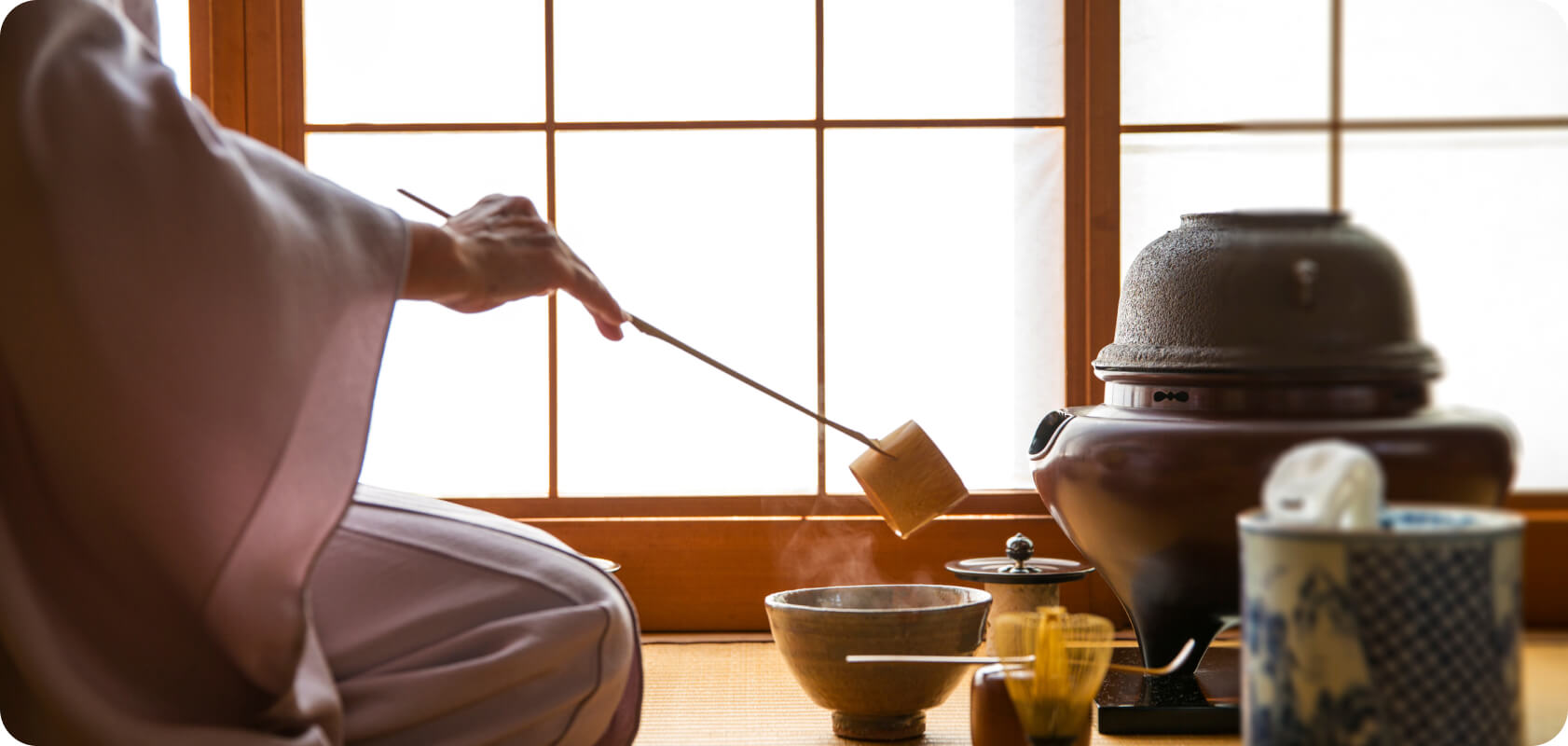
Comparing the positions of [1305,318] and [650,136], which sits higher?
[650,136]

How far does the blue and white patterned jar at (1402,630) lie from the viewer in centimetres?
75

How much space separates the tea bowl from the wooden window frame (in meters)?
0.85

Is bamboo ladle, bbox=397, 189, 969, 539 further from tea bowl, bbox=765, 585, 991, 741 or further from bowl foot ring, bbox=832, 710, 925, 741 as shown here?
bowl foot ring, bbox=832, 710, 925, 741

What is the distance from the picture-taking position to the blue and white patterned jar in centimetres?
75

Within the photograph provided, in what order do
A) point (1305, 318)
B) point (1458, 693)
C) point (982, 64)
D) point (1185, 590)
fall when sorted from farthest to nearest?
point (982, 64) < point (1185, 590) < point (1305, 318) < point (1458, 693)

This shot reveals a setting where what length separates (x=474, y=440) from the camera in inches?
111

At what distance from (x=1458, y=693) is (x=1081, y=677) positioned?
22.0 inches

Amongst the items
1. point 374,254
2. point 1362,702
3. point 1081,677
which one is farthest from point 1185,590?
point 374,254

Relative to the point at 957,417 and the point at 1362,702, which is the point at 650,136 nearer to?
the point at 957,417

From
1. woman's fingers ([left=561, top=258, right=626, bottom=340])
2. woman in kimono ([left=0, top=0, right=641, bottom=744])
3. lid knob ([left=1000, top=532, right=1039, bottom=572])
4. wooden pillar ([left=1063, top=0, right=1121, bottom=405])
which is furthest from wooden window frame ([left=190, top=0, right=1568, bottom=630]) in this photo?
woman in kimono ([left=0, top=0, right=641, bottom=744])

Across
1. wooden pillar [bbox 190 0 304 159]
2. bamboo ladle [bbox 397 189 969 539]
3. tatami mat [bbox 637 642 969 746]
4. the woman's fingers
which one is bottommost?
tatami mat [bbox 637 642 969 746]

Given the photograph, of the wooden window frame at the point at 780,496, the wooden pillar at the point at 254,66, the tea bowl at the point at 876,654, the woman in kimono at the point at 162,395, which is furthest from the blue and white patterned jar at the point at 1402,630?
the wooden pillar at the point at 254,66

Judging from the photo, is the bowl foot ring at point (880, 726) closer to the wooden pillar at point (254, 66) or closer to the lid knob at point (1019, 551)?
the lid knob at point (1019, 551)

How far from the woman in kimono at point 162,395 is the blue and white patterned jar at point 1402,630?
0.88 m
